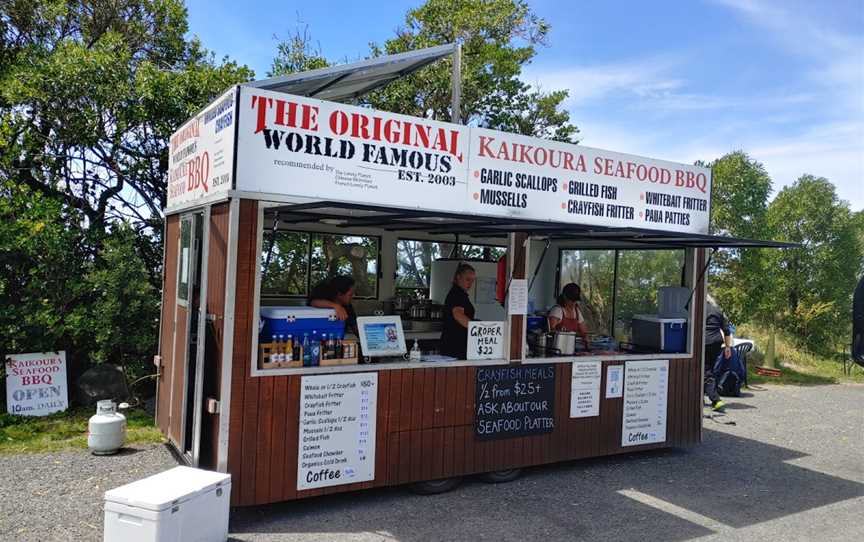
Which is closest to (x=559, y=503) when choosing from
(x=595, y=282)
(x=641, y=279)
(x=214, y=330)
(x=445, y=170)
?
(x=445, y=170)

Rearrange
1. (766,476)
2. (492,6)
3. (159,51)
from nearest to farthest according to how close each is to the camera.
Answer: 1. (766,476)
2. (159,51)
3. (492,6)

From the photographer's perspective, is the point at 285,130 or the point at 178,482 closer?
the point at 178,482

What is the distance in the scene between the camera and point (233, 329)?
16.3 ft

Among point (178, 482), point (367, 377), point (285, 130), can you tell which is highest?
point (285, 130)

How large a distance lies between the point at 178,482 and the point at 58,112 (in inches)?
258

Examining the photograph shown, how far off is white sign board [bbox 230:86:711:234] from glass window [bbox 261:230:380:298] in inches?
113

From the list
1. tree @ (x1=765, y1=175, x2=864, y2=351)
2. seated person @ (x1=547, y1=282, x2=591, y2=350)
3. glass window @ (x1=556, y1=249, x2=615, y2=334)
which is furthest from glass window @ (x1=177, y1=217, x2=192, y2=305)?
tree @ (x1=765, y1=175, x2=864, y2=351)

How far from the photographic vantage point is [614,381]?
23.0 feet

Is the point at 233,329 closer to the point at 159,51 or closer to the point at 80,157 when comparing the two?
the point at 80,157

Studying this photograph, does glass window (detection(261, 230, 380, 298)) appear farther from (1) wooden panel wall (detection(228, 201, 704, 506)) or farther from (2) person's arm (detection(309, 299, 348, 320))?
(1) wooden panel wall (detection(228, 201, 704, 506))

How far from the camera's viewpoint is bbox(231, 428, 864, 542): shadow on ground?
16.8ft

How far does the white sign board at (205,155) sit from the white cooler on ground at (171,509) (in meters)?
2.07

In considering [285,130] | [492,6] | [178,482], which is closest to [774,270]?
[492,6]

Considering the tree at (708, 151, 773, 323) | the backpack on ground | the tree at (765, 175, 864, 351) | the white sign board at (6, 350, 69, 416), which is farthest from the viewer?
the tree at (765, 175, 864, 351)
